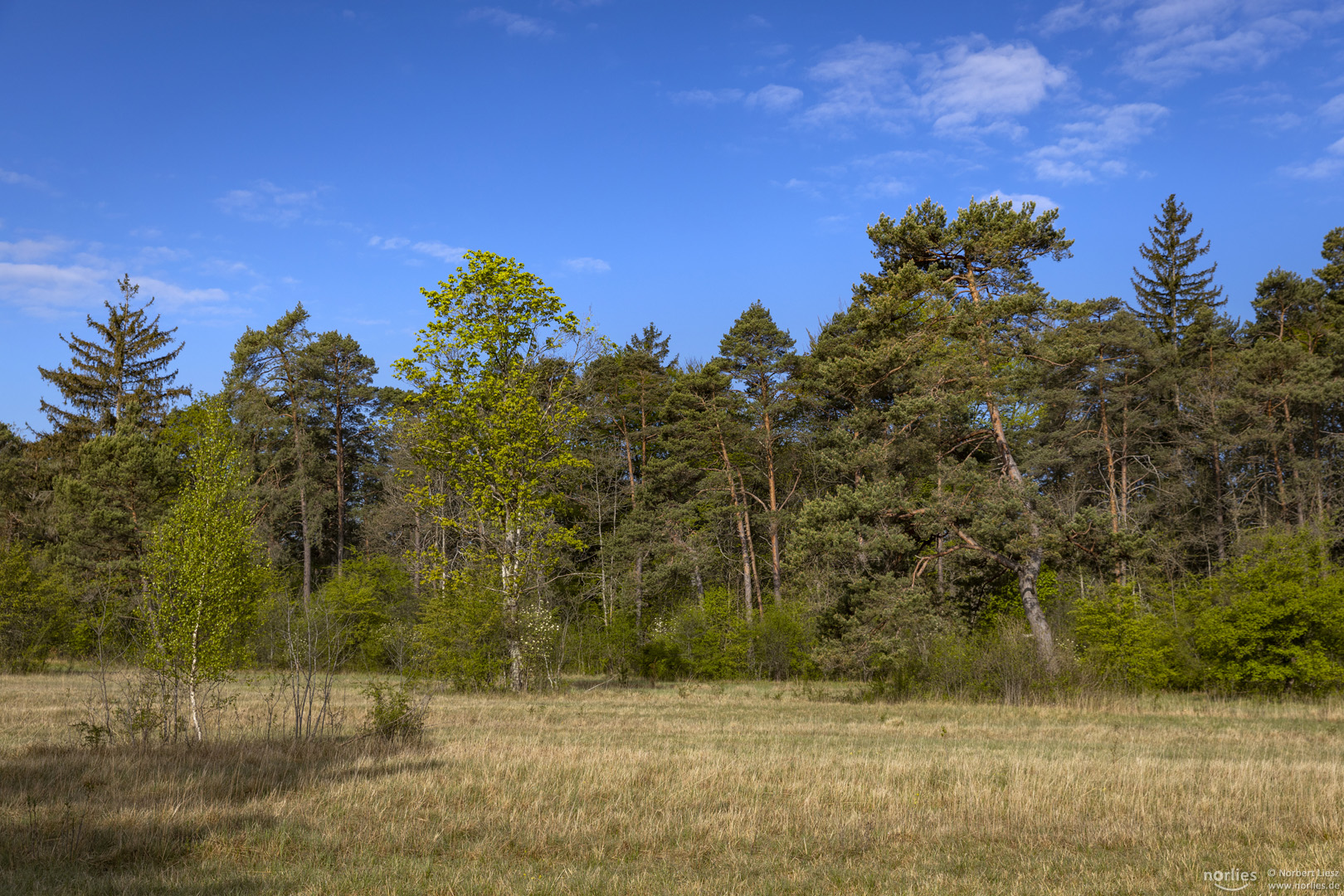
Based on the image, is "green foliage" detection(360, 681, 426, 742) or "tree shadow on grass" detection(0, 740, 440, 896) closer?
"tree shadow on grass" detection(0, 740, 440, 896)

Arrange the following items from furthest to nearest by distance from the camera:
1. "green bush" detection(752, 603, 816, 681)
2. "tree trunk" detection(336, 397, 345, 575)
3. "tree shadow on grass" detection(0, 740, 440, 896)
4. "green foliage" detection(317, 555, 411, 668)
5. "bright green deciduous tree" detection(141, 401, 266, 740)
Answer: "tree trunk" detection(336, 397, 345, 575) → "green foliage" detection(317, 555, 411, 668) → "green bush" detection(752, 603, 816, 681) → "bright green deciduous tree" detection(141, 401, 266, 740) → "tree shadow on grass" detection(0, 740, 440, 896)

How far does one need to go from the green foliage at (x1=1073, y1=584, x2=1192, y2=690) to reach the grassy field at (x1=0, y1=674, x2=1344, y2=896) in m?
8.37

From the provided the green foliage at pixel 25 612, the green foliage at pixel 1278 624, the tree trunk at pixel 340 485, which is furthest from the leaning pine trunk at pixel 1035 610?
the tree trunk at pixel 340 485

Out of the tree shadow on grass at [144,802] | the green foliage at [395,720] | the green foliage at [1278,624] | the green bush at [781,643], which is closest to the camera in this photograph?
the tree shadow on grass at [144,802]

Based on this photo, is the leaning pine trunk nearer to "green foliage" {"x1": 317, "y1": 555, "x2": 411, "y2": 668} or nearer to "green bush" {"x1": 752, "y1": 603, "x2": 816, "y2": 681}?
"green bush" {"x1": 752, "y1": 603, "x2": 816, "y2": 681}

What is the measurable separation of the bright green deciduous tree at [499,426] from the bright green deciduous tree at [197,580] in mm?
9645

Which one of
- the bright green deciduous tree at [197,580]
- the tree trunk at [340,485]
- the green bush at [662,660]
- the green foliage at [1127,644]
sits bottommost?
the green bush at [662,660]

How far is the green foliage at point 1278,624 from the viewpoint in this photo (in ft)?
65.5

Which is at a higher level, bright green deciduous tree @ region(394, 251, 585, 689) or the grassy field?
bright green deciduous tree @ region(394, 251, 585, 689)

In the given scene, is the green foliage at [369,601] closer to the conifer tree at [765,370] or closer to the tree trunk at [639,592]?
the tree trunk at [639,592]

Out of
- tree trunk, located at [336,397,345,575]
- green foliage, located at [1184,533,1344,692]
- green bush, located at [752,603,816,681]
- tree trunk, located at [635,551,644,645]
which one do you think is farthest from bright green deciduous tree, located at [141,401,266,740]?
tree trunk, located at [336,397,345,575]

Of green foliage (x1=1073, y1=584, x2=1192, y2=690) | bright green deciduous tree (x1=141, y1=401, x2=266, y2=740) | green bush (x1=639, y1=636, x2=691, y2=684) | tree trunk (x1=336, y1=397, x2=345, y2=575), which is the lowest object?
green bush (x1=639, y1=636, x2=691, y2=684)

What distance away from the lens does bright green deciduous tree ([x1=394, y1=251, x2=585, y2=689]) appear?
23.4m

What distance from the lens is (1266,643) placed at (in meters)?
20.8
